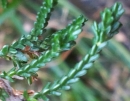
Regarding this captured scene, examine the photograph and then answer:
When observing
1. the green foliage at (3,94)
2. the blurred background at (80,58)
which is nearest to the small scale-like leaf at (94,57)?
the green foliage at (3,94)

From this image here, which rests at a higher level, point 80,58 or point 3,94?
point 80,58

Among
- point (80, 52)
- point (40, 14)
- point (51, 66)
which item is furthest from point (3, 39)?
point (40, 14)

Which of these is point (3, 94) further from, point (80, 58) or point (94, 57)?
point (80, 58)

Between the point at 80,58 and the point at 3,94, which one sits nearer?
the point at 3,94

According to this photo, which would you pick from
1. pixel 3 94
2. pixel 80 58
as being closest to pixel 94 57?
pixel 3 94

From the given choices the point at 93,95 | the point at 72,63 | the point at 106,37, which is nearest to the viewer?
the point at 106,37

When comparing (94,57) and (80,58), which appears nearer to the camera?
(94,57)

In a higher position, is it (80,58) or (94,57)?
(80,58)

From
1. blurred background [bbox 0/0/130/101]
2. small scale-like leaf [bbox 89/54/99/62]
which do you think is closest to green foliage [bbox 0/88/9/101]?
small scale-like leaf [bbox 89/54/99/62]

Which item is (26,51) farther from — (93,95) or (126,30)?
(126,30)
